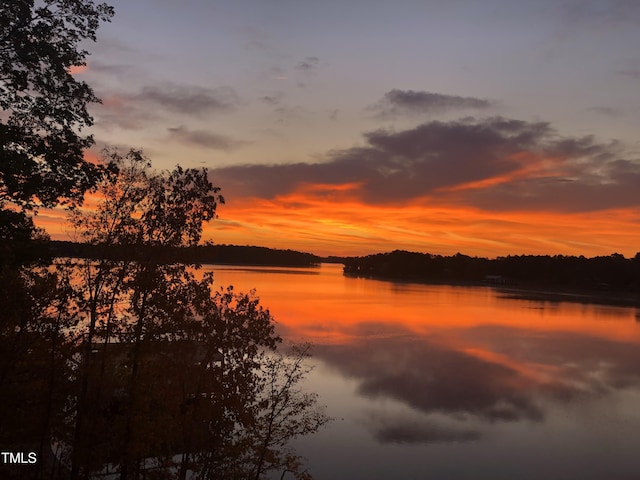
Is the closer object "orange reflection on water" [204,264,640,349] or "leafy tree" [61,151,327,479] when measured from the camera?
"leafy tree" [61,151,327,479]

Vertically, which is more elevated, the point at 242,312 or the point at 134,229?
the point at 134,229

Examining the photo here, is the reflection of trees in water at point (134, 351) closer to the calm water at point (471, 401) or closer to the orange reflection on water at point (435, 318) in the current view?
the calm water at point (471, 401)

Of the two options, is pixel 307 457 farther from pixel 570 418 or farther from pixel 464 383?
pixel 464 383

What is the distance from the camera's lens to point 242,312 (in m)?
21.3

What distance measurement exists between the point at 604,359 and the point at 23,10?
6089 centimetres

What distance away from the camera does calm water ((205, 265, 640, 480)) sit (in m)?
25.2

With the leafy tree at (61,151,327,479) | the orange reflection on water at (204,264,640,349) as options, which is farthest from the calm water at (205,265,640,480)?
the leafy tree at (61,151,327,479)

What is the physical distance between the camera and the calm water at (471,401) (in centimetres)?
2523

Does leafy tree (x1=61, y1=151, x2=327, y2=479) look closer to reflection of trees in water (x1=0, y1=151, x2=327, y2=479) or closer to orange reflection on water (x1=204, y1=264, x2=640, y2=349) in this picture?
reflection of trees in water (x1=0, y1=151, x2=327, y2=479)

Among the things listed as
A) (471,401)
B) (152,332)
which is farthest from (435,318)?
(152,332)

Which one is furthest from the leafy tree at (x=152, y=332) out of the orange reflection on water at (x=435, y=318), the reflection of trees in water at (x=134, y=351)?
the orange reflection on water at (x=435, y=318)

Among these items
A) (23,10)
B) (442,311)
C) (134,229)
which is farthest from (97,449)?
(442,311)

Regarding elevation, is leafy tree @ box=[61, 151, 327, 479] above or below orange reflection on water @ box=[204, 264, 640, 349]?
above

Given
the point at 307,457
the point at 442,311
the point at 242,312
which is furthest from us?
the point at 442,311
